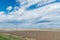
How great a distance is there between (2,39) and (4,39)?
282mm

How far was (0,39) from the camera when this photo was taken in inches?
928

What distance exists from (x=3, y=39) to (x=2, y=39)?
16cm

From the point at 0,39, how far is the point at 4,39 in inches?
24.9

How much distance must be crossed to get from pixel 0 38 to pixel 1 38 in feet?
0.54

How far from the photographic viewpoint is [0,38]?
24.0 meters

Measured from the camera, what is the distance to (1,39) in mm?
23703

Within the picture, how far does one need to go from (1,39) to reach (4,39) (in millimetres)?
481

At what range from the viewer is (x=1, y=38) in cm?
2412

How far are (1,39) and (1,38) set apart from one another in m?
0.43

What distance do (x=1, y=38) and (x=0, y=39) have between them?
21.7 inches

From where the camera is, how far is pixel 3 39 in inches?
946

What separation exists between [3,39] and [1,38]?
0.25 m

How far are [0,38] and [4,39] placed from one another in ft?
1.39
